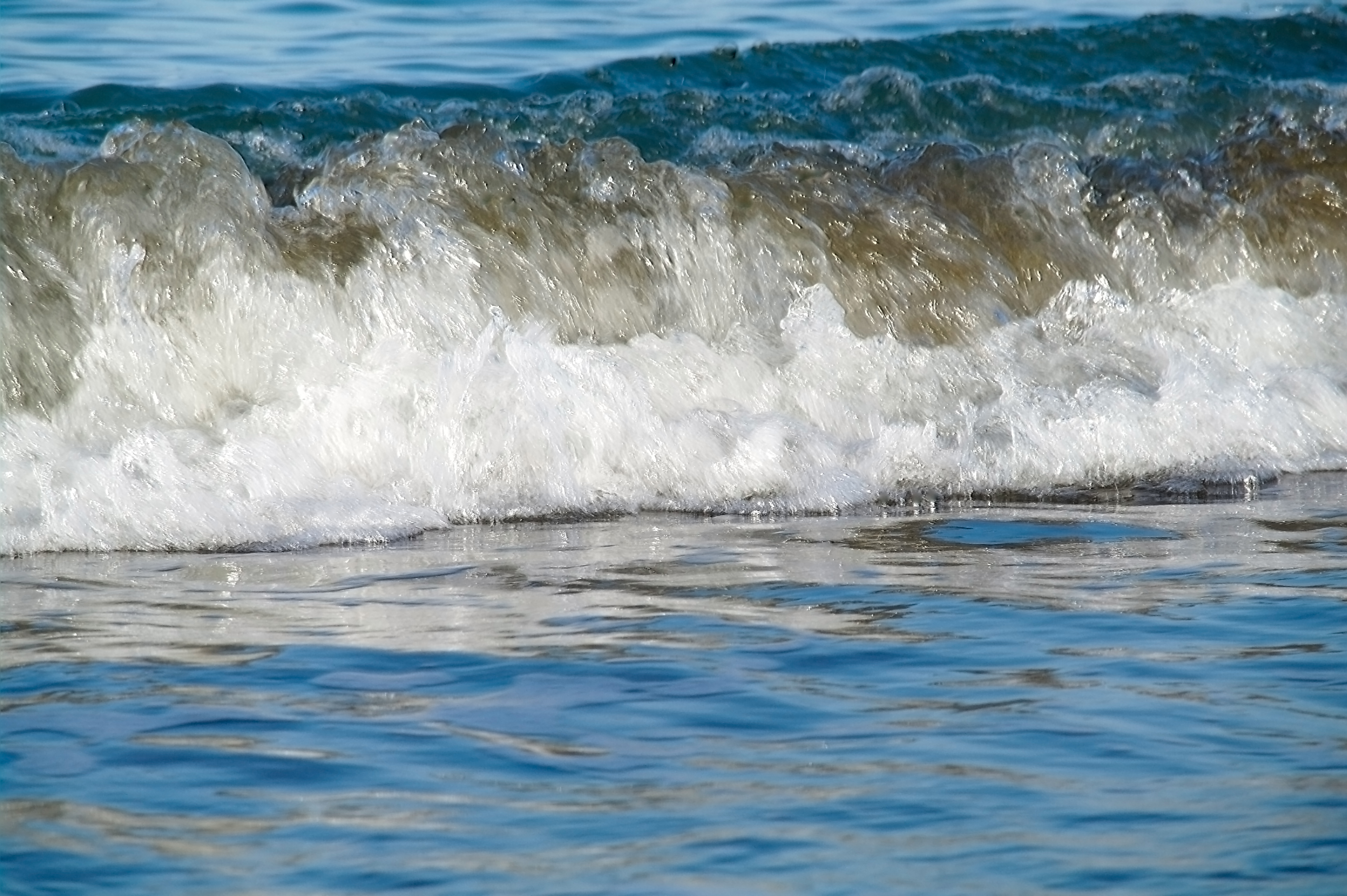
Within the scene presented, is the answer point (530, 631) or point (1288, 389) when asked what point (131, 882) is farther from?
point (1288, 389)

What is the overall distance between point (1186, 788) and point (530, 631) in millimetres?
1510

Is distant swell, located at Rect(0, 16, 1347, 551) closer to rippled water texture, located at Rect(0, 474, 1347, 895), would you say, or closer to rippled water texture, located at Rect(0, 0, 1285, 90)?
rippled water texture, located at Rect(0, 474, 1347, 895)

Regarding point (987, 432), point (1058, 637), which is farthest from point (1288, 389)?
point (1058, 637)

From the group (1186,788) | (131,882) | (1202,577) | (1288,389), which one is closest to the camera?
(131,882)

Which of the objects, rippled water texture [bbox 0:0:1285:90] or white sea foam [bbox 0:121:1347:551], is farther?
rippled water texture [bbox 0:0:1285:90]

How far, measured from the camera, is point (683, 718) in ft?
11.5

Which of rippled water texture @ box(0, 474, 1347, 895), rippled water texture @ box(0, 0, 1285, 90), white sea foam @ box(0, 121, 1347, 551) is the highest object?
rippled water texture @ box(0, 0, 1285, 90)

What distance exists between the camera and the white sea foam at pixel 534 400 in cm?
536

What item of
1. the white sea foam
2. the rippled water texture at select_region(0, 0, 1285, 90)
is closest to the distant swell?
the white sea foam

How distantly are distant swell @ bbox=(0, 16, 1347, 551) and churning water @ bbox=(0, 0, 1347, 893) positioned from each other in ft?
0.06

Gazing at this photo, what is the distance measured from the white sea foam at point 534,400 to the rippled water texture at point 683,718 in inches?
15.0

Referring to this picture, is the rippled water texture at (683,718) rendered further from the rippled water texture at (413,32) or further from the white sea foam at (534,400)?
the rippled water texture at (413,32)

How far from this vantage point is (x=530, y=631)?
4.10 m

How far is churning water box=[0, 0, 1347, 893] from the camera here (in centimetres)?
301
